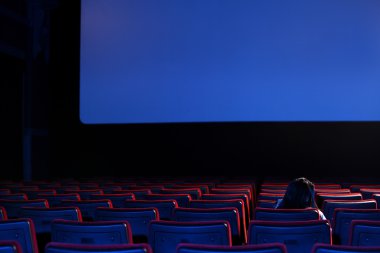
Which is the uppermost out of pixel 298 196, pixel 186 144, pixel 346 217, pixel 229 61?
pixel 229 61

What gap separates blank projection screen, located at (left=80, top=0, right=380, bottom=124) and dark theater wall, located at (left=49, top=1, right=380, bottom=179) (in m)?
0.92

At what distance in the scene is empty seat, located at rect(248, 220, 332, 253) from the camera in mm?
2857

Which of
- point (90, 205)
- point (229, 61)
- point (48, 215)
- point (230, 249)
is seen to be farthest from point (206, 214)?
point (229, 61)

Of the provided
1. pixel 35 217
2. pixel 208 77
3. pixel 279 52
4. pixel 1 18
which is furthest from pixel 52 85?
pixel 35 217

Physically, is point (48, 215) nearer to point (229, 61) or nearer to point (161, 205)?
point (161, 205)

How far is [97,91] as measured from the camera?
11555 millimetres

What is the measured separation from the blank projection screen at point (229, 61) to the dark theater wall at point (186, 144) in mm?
915

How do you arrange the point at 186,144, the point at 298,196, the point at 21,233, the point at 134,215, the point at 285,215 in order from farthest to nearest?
1. the point at 186,144
2. the point at 298,196
3. the point at 134,215
4. the point at 285,215
5. the point at 21,233

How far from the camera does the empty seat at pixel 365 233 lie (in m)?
2.83

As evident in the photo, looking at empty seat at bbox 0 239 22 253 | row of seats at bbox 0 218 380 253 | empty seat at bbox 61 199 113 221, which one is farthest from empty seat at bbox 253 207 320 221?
empty seat at bbox 0 239 22 253

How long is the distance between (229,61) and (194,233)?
848 cm

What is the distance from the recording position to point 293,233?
2.87 metres

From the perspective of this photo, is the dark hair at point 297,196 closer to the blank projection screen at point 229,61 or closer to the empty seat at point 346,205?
the empty seat at point 346,205

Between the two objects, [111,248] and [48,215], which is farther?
[48,215]
